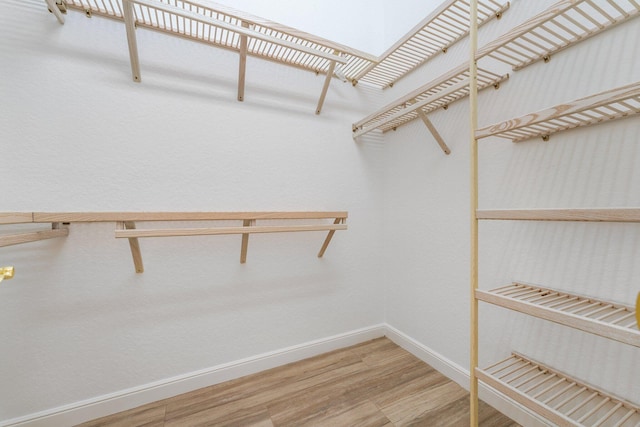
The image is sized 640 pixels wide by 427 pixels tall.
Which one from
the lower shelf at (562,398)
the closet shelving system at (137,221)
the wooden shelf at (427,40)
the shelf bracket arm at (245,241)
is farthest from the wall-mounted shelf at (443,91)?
the lower shelf at (562,398)

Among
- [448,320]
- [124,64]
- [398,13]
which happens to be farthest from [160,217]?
[398,13]

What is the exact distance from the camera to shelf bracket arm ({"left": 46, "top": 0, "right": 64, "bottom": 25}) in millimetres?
933

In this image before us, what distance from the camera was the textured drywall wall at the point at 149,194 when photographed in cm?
98

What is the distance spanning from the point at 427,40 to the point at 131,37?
51.3 inches

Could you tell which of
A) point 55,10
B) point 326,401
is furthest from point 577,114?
point 55,10

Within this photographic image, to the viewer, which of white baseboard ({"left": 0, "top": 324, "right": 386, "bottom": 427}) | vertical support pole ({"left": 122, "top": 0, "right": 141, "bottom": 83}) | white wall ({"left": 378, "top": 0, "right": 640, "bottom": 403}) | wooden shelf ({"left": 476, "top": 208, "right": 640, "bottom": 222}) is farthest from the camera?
white baseboard ({"left": 0, "top": 324, "right": 386, "bottom": 427})

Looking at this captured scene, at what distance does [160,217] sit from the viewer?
0.96 meters

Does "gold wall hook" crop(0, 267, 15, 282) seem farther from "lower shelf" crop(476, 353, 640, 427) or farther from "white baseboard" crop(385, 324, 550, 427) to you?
"white baseboard" crop(385, 324, 550, 427)

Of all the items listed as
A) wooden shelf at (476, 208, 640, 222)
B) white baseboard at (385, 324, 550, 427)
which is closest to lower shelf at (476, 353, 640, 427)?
white baseboard at (385, 324, 550, 427)

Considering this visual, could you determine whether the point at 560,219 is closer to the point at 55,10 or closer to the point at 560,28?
the point at 560,28

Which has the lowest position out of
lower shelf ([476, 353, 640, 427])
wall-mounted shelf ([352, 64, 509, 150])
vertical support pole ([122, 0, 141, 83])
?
lower shelf ([476, 353, 640, 427])

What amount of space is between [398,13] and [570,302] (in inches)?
67.7

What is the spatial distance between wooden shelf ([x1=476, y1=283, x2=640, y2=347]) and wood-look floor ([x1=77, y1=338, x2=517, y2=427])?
0.55 meters

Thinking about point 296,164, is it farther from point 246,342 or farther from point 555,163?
point 555,163
